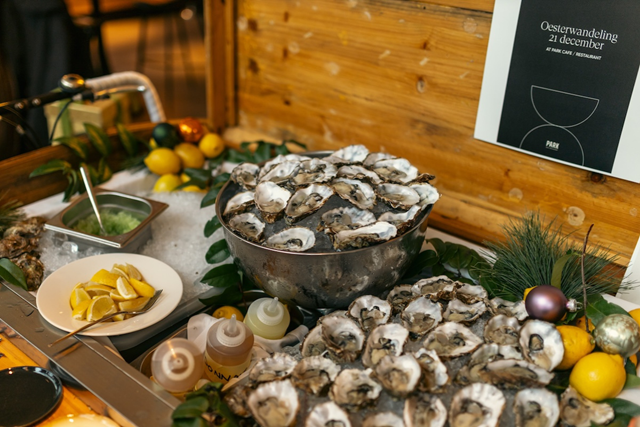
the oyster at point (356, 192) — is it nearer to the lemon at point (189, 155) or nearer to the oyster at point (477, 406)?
the oyster at point (477, 406)

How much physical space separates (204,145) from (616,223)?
3.02 ft

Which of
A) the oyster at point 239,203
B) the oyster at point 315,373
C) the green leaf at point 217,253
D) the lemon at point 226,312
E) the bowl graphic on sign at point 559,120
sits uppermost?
the bowl graphic on sign at point 559,120

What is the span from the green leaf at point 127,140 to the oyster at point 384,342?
0.88m

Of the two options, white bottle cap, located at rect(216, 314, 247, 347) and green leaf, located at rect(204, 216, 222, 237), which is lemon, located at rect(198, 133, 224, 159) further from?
white bottle cap, located at rect(216, 314, 247, 347)

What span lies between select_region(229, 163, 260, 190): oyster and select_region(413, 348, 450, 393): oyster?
1.33 feet

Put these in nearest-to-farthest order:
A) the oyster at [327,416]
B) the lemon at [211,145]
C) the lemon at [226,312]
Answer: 1. the oyster at [327,416]
2. the lemon at [226,312]
3. the lemon at [211,145]

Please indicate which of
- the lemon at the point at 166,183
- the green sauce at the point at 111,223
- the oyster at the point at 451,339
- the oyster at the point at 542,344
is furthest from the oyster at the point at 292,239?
the lemon at the point at 166,183

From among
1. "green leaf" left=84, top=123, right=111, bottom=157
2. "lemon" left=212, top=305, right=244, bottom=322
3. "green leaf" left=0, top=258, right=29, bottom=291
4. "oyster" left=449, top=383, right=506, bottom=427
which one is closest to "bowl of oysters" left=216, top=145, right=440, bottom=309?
"lemon" left=212, top=305, right=244, bottom=322

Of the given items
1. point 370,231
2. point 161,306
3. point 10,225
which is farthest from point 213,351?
point 10,225

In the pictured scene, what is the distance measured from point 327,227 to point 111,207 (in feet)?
1.90

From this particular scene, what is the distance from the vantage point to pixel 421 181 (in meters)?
0.87

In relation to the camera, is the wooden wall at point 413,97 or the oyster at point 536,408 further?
the wooden wall at point 413,97

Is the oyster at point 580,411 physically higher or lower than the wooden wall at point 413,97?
lower

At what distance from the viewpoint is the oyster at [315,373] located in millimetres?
642
